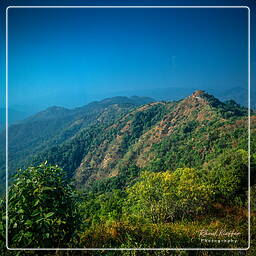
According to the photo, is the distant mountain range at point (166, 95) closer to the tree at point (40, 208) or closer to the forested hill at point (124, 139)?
the forested hill at point (124, 139)

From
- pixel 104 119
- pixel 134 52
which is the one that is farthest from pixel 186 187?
pixel 134 52

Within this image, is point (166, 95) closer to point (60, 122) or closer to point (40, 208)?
point (60, 122)

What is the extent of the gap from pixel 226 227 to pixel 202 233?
0.30 metres

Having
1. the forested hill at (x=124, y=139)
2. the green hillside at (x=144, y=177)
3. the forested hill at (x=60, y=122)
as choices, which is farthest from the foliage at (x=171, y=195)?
the forested hill at (x=60, y=122)

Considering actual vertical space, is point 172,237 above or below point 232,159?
below

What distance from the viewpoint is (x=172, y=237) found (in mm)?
2986

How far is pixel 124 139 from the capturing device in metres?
3.91

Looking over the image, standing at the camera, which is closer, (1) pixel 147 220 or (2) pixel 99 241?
(2) pixel 99 241

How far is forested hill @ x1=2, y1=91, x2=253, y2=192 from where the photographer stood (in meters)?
3.34

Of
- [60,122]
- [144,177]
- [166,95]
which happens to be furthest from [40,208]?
[166,95]

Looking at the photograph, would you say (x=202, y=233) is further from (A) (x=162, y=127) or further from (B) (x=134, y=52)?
(B) (x=134, y=52)

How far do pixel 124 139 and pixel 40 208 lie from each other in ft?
5.92

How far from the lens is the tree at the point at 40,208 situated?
231cm

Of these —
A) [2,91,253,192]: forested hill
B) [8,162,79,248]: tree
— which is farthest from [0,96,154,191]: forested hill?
[8,162,79,248]: tree
